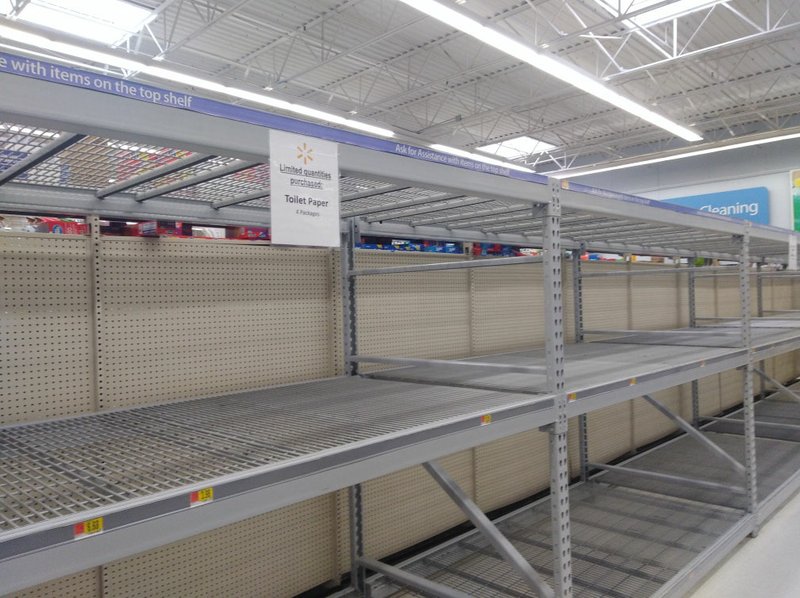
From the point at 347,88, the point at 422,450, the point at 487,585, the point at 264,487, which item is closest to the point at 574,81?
the point at 347,88

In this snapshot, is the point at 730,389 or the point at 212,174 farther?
the point at 730,389

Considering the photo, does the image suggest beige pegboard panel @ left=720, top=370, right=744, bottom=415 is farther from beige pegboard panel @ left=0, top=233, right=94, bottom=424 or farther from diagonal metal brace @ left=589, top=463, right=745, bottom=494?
beige pegboard panel @ left=0, top=233, right=94, bottom=424

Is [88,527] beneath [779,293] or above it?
beneath

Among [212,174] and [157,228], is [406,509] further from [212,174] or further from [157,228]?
[212,174]

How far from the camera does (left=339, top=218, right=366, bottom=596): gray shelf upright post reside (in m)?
2.71

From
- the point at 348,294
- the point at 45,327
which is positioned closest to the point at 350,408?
the point at 348,294

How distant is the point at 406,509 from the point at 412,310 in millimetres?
1097

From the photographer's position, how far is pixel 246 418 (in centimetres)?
174

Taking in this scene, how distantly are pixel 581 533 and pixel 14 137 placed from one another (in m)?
3.39

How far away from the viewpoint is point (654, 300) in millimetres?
5434

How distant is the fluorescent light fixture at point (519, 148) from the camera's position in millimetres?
12781

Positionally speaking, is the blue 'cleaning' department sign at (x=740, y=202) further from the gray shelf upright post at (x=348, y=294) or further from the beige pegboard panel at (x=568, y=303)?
the gray shelf upright post at (x=348, y=294)

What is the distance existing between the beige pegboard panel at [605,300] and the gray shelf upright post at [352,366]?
2445mm

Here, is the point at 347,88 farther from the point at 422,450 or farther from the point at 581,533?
the point at 422,450
